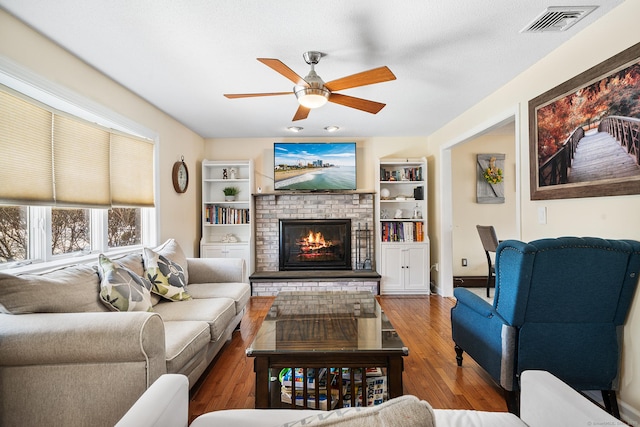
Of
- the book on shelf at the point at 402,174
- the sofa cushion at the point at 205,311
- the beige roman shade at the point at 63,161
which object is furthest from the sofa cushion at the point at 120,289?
the book on shelf at the point at 402,174

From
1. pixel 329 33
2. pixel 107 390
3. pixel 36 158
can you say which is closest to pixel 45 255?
pixel 36 158

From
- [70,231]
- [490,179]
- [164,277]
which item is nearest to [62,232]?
[70,231]

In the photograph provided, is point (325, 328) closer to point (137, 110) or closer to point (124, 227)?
point (124, 227)

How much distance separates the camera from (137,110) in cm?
306

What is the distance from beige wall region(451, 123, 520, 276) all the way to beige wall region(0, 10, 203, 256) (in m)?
4.03

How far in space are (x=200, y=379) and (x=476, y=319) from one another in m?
1.97

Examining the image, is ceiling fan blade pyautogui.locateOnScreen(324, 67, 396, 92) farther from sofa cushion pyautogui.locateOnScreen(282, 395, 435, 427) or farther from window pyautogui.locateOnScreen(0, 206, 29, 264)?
window pyautogui.locateOnScreen(0, 206, 29, 264)

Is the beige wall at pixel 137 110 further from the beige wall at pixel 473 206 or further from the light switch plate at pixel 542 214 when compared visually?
the beige wall at pixel 473 206

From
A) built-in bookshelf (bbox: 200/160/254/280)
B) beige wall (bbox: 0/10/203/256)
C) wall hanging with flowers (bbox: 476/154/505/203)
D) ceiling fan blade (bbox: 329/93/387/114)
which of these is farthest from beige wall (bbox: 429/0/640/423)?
beige wall (bbox: 0/10/203/256)

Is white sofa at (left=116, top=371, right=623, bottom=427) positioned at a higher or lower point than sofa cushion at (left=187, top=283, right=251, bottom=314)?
higher

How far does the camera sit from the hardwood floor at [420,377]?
1.94 m

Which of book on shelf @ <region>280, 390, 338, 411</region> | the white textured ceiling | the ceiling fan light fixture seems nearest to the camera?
book on shelf @ <region>280, 390, 338, 411</region>

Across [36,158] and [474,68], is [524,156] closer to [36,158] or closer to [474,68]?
[474,68]

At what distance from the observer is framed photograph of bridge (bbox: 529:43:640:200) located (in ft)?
5.75
